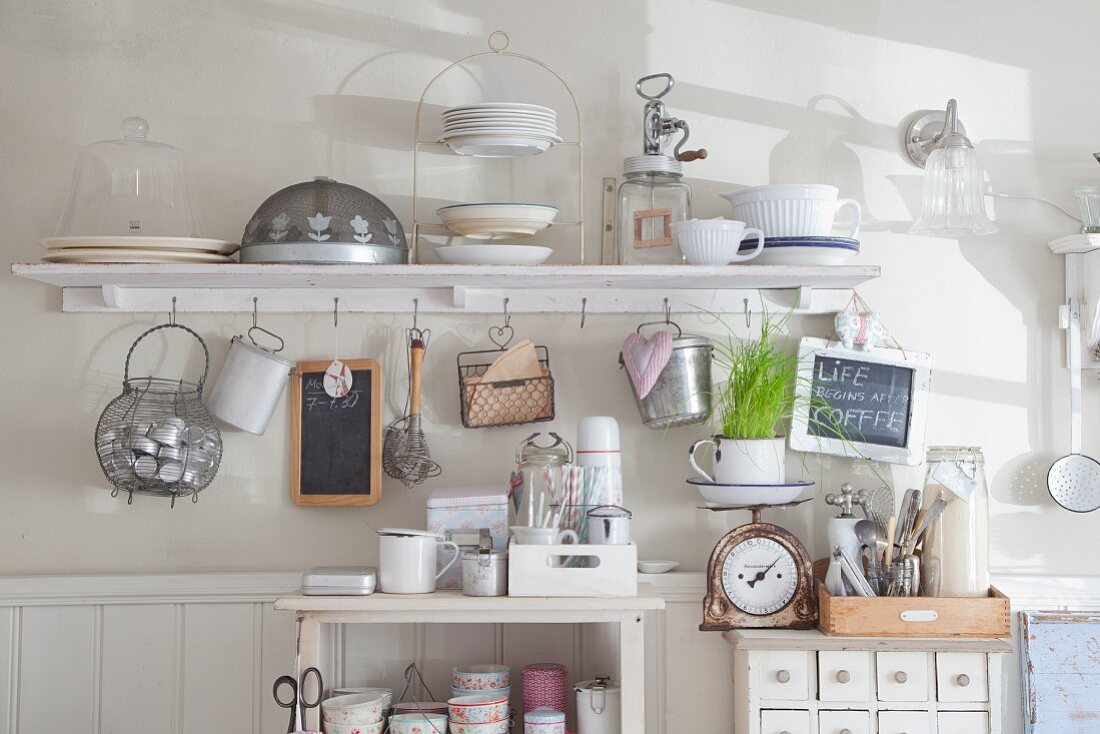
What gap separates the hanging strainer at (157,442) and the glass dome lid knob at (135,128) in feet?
1.31

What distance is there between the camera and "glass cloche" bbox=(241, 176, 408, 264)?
2.12 m

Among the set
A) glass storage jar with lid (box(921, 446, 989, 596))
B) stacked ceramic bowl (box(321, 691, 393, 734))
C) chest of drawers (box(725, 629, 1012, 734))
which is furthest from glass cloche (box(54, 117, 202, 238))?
glass storage jar with lid (box(921, 446, 989, 596))

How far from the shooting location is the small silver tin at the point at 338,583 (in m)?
2.03

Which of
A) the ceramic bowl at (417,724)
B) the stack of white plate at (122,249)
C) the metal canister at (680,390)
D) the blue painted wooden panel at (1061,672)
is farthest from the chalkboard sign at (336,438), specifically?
the blue painted wooden panel at (1061,672)

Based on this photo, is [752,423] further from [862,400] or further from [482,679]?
[482,679]

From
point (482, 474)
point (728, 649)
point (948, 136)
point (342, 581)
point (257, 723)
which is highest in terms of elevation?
point (948, 136)

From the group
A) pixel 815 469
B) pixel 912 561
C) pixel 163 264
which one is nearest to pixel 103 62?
pixel 163 264

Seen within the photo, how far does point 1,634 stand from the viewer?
2.30 m

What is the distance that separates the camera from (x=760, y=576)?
2.21 metres

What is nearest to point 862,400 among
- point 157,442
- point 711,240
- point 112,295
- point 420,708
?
point 711,240

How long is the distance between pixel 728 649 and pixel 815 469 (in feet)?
1.41

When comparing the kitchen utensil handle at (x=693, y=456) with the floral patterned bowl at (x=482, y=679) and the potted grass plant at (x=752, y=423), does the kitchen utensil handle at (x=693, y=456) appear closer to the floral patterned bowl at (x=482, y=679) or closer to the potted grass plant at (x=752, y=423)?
the potted grass plant at (x=752, y=423)

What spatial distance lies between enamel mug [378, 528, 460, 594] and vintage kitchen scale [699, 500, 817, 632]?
0.59 m

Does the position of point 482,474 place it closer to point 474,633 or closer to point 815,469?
point 474,633
